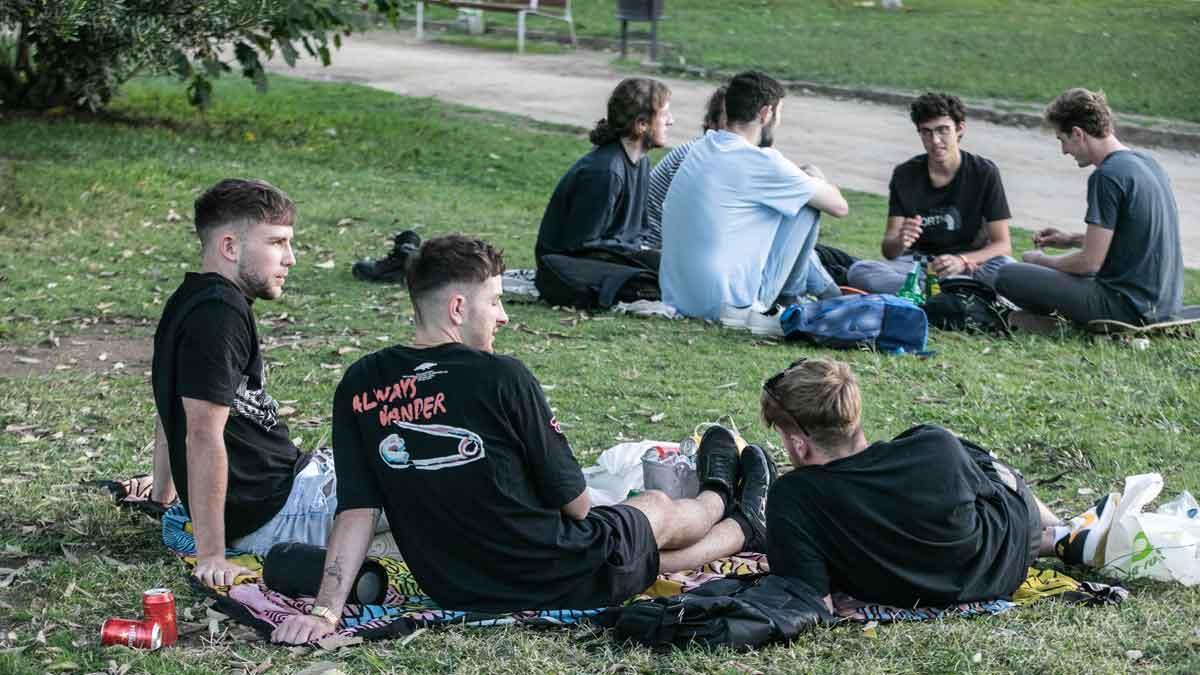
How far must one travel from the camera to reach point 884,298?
27.4 ft

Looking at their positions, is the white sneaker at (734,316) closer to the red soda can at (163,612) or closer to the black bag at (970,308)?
the black bag at (970,308)

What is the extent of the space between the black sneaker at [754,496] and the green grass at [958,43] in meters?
14.2

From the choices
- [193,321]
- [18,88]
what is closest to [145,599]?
[193,321]

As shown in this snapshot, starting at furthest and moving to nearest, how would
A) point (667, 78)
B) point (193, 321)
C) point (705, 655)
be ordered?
point (667, 78)
point (193, 321)
point (705, 655)

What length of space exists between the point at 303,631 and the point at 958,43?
20001mm

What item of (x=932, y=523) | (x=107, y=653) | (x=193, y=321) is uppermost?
(x=193, y=321)

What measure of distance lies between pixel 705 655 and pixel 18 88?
12844 millimetres

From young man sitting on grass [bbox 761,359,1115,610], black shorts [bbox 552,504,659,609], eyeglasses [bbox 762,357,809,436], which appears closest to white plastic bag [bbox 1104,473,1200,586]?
young man sitting on grass [bbox 761,359,1115,610]

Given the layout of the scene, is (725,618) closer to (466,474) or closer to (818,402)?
(818,402)

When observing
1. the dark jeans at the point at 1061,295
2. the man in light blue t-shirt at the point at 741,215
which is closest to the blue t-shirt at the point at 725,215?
the man in light blue t-shirt at the point at 741,215

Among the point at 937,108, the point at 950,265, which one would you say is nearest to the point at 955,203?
the point at 950,265

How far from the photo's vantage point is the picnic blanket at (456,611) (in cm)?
457

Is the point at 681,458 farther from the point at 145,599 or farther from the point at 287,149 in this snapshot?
the point at 287,149

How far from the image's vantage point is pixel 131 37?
12.5m
